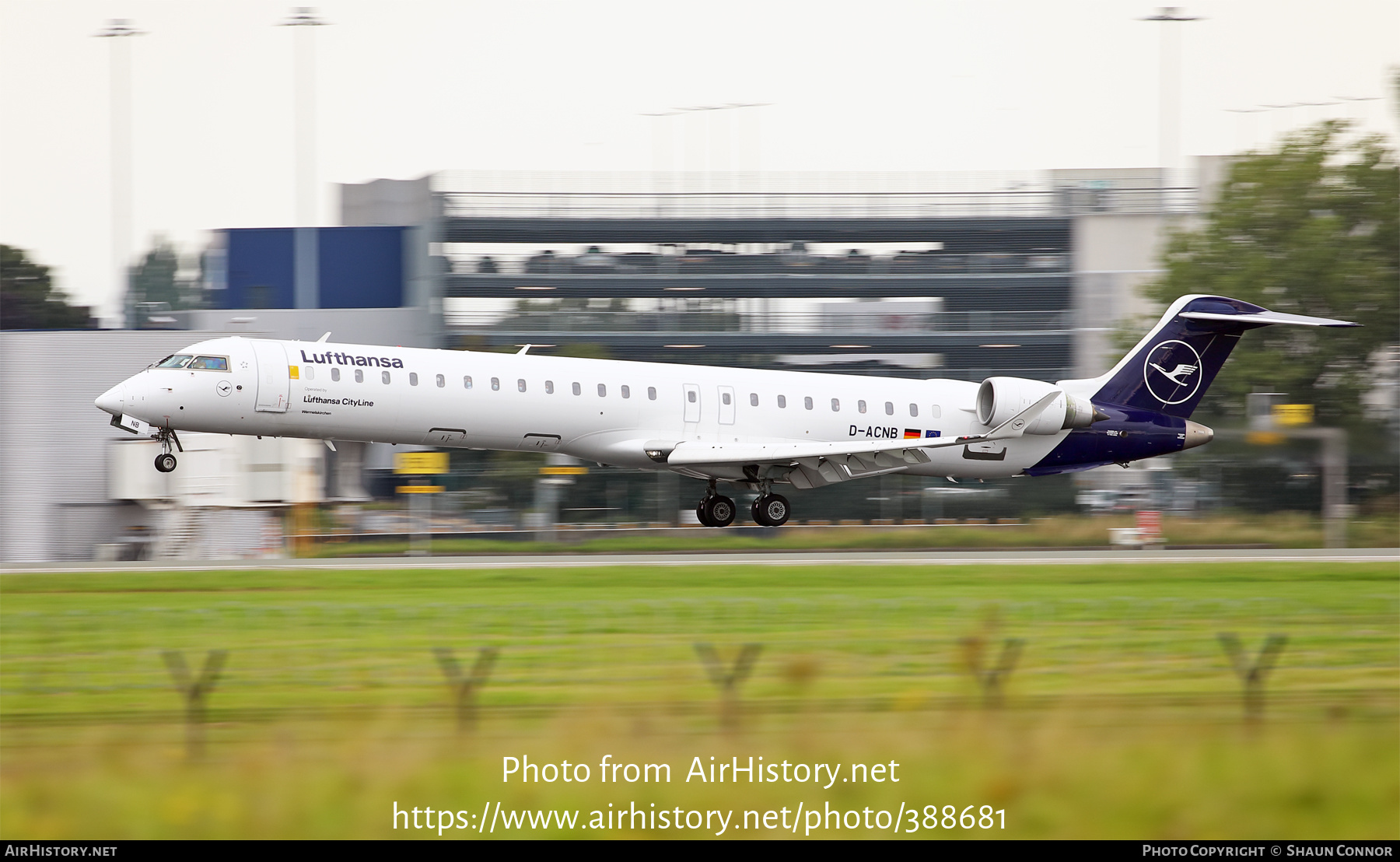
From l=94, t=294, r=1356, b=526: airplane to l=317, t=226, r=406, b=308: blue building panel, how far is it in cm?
3010

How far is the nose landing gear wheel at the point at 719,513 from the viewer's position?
29.2 m

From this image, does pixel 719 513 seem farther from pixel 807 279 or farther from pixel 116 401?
pixel 807 279

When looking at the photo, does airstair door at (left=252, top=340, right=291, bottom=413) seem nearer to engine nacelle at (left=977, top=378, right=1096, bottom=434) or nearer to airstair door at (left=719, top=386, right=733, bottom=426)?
airstair door at (left=719, top=386, right=733, bottom=426)

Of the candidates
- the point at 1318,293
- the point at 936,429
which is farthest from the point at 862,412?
the point at 1318,293

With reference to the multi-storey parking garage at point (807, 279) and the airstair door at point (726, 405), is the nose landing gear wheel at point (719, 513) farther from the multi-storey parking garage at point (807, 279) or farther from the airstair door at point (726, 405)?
the multi-storey parking garage at point (807, 279)

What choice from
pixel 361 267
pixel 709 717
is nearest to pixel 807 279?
pixel 361 267

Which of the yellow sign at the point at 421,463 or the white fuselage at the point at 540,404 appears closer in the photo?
the white fuselage at the point at 540,404

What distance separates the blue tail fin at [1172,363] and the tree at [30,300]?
49.9m

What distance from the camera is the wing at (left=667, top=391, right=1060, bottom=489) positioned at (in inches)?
1086

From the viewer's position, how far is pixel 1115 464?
1239 inches

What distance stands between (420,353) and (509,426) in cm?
213

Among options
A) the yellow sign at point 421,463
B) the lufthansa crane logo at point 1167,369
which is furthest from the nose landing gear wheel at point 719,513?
the lufthansa crane logo at point 1167,369

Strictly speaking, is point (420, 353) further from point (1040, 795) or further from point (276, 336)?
point (276, 336)

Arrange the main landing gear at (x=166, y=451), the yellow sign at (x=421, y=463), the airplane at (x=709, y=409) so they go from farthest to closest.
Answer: the yellow sign at (x=421, y=463)
the airplane at (x=709, y=409)
the main landing gear at (x=166, y=451)
